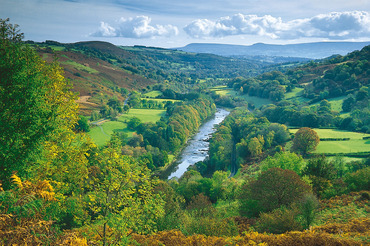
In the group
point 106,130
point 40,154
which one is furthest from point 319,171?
point 106,130

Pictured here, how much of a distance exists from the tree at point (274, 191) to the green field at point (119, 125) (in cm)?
4043

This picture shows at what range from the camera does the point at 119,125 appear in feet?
276

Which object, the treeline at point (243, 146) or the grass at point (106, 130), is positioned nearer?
the treeline at point (243, 146)

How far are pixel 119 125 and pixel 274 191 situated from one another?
66.0 metres

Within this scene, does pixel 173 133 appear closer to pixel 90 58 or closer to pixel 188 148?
pixel 188 148

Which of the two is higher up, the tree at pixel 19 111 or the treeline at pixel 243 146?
the tree at pixel 19 111

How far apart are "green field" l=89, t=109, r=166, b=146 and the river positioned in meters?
18.1

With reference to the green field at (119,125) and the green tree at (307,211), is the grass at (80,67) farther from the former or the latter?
the green tree at (307,211)

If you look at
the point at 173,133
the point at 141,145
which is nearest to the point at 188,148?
the point at 173,133

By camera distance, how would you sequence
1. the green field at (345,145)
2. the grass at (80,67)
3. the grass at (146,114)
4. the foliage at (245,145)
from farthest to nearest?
1. the grass at (80,67)
2. the grass at (146,114)
3. the foliage at (245,145)
4. the green field at (345,145)

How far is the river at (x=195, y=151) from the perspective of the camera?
220ft

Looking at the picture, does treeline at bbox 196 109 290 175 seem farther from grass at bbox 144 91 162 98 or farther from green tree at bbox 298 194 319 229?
grass at bbox 144 91 162 98

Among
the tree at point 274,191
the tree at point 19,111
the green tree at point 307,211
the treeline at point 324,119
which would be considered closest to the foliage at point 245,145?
the treeline at point 324,119

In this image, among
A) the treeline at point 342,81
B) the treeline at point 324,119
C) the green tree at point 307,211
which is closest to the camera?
the green tree at point 307,211
